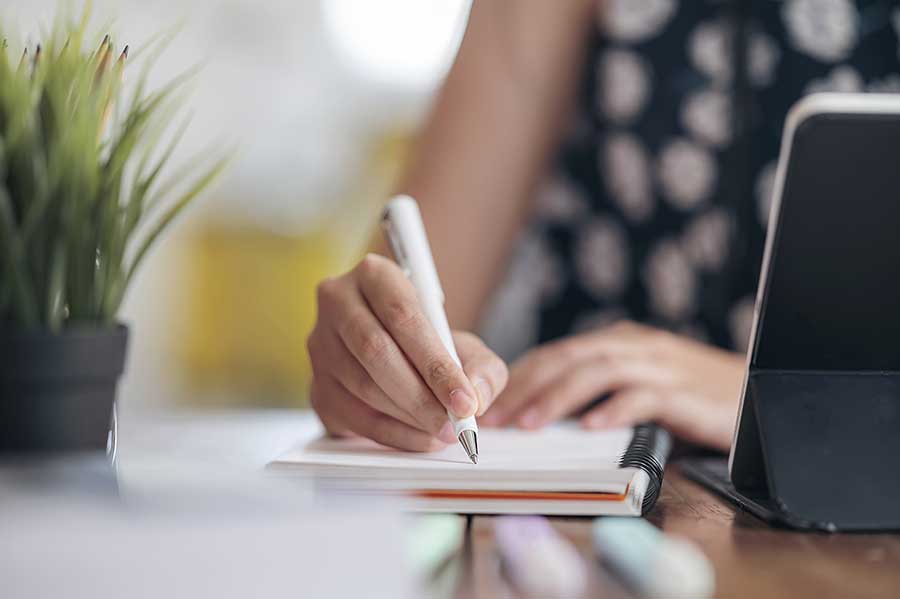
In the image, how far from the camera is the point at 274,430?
2.26 ft

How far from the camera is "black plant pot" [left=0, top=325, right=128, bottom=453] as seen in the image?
1.07 feet

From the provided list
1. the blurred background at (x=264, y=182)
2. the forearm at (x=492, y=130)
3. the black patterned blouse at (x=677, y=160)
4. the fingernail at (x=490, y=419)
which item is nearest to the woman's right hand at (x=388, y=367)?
the fingernail at (x=490, y=419)

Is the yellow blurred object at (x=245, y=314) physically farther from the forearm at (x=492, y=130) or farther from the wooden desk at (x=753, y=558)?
the wooden desk at (x=753, y=558)

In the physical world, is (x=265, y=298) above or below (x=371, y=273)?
below

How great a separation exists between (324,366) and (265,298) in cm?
179

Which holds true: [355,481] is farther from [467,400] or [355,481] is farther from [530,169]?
[530,169]

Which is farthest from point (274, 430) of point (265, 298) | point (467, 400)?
point (265, 298)

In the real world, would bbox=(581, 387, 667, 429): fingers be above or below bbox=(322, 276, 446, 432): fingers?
below

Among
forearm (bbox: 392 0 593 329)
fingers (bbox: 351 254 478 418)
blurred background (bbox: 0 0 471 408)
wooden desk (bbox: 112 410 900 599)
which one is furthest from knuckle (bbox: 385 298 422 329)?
blurred background (bbox: 0 0 471 408)

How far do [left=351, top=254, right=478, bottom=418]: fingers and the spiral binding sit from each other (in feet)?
0.27

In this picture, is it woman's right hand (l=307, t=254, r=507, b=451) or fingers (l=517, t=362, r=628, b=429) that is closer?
woman's right hand (l=307, t=254, r=507, b=451)

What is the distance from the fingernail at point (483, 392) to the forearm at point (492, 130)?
448mm

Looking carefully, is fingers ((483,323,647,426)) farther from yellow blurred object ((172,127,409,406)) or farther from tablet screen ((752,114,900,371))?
yellow blurred object ((172,127,409,406))

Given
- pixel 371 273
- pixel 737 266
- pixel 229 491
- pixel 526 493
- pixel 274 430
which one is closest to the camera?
pixel 229 491
